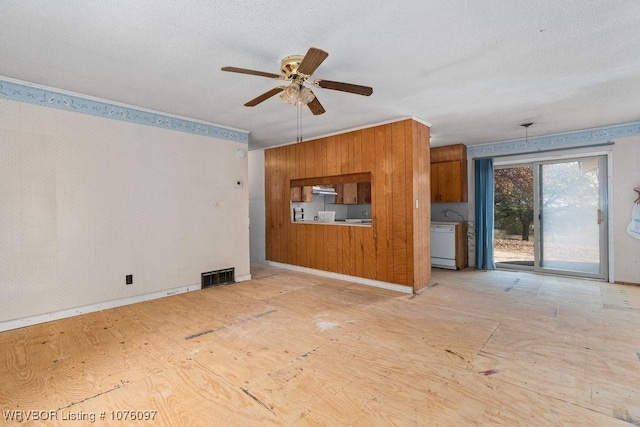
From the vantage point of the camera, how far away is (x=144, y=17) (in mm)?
2041

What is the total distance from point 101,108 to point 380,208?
155 inches

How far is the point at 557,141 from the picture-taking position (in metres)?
5.25

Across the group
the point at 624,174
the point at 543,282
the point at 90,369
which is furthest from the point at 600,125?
the point at 90,369

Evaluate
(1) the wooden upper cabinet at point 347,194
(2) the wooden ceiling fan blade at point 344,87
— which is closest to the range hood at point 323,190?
(1) the wooden upper cabinet at point 347,194

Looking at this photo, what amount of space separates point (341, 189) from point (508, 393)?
5.82m

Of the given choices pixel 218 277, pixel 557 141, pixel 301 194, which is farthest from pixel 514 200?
pixel 218 277

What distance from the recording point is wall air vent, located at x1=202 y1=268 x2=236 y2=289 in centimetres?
467

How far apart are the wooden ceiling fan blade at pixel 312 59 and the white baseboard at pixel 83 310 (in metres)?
3.60

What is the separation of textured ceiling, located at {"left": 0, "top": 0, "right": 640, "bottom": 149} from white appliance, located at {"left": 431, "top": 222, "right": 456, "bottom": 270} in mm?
2576

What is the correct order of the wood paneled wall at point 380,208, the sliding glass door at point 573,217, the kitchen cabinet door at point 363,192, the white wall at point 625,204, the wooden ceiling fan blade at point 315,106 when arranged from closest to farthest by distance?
the wooden ceiling fan blade at point 315,106, the wood paneled wall at point 380,208, the white wall at point 625,204, the sliding glass door at point 573,217, the kitchen cabinet door at point 363,192

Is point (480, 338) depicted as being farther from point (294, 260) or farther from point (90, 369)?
point (294, 260)

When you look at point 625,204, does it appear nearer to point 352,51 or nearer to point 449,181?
point 449,181

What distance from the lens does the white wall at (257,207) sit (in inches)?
261

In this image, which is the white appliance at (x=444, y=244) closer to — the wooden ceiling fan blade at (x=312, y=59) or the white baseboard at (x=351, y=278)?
the white baseboard at (x=351, y=278)
